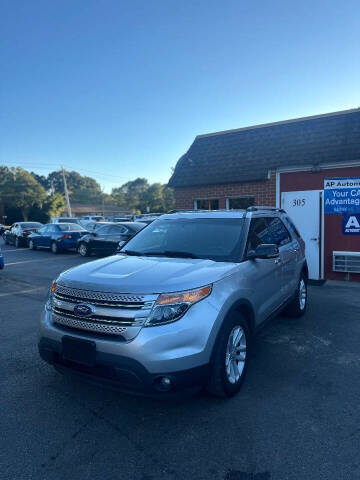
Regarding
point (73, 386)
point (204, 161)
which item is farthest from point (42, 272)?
point (73, 386)

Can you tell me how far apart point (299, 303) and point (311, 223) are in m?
4.12

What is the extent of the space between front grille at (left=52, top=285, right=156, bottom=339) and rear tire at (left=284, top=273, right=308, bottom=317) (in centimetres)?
350

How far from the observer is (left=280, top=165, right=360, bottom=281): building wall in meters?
8.76

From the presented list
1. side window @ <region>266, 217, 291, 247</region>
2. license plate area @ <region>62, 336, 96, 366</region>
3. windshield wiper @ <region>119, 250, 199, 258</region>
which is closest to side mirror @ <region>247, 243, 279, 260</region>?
windshield wiper @ <region>119, 250, 199, 258</region>

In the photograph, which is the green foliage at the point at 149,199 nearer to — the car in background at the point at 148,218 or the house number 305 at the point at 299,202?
the car in background at the point at 148,218

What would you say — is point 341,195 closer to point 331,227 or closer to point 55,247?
point 331,227

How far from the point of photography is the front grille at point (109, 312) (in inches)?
108

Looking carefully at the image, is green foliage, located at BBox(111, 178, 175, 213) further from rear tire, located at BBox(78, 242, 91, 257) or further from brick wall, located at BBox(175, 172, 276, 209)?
brick wall, located at BBox(175, 172, 276, 209)

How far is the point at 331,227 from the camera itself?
29.6 feet

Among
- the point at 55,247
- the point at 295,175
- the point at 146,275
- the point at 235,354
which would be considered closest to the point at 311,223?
the point at 295,175

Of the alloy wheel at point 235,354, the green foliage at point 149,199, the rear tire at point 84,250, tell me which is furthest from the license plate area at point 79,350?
the green foliage at point 149,199

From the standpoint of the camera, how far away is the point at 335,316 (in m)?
5.82

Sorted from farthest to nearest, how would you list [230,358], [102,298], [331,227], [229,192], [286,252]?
[229,192] < [331,227] < [286,252] < [230,358] < [102,298]

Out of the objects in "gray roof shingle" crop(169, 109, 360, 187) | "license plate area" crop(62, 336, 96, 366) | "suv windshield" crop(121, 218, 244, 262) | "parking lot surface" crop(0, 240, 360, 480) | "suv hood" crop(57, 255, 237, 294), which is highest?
"gray roof shingle" crop(169, 109, 360, 187)
